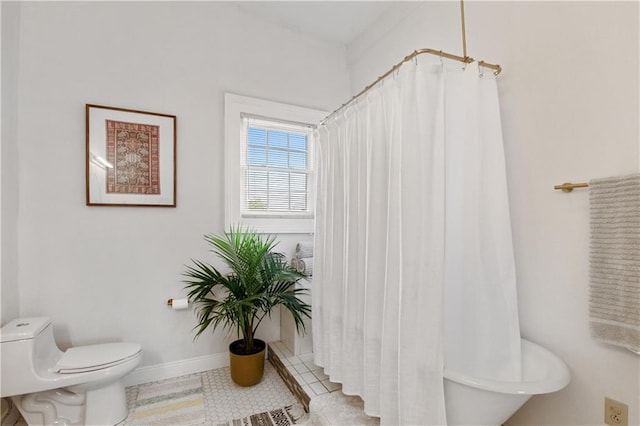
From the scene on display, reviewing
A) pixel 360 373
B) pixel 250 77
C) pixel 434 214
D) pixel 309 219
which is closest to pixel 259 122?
pixel 250 77

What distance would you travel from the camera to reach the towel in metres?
1.14

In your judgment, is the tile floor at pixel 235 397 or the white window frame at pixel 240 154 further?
the white window frame at pixel 240 154

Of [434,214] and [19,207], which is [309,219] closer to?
[434,214]

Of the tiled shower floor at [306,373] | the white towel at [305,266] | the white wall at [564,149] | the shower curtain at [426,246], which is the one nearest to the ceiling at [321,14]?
the white wall at [564,149]

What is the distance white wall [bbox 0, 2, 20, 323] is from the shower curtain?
2015 millimetres

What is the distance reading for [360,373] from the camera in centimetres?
171

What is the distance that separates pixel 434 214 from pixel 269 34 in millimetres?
2340

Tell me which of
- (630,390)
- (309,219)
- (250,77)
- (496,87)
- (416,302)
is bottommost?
(630,390)

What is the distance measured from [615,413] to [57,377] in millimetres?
2638

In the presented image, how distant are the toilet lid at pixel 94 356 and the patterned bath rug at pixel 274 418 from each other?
2.39 feet

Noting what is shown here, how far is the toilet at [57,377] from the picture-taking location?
5.30 feet

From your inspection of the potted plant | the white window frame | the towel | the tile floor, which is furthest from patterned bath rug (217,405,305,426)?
the towel

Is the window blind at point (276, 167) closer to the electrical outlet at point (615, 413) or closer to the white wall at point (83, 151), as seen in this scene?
the white wall at point (83, 151)

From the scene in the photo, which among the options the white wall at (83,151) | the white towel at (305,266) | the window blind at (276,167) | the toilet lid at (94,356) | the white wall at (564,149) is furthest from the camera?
the window blind at (276,167)
